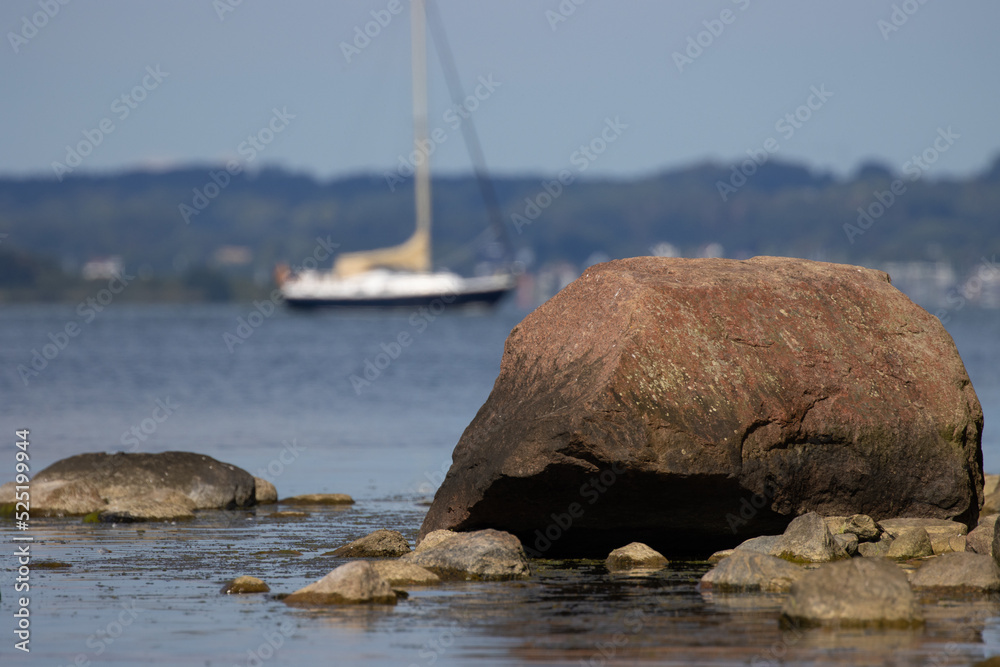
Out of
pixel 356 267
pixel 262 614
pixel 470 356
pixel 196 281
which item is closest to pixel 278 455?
pixel 262 614

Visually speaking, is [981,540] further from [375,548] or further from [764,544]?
[375,548]

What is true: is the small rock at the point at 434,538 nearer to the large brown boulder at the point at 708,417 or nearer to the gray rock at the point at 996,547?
the large brown boulder at the point at 708,417

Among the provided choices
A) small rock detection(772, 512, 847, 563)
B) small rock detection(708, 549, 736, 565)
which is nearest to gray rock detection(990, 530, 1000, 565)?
small rock detection(772, 512, 847, 563)

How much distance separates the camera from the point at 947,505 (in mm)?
11492

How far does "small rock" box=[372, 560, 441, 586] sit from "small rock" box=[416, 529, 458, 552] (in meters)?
0.86

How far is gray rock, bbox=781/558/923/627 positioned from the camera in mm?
8062

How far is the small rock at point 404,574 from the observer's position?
9.60 metres

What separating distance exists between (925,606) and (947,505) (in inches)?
121

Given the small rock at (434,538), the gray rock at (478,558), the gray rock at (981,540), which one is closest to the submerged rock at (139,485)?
the small rock at (434,538)

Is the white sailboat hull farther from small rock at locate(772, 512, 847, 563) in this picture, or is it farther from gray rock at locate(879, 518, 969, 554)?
small rock at locate(772, 512, 847, 563)

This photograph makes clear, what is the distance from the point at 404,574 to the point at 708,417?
2709 mm

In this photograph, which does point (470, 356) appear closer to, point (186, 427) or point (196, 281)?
point (186, 427)

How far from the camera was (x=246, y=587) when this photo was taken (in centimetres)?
934

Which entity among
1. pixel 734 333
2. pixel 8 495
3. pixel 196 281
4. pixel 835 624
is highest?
pixel 196 281
